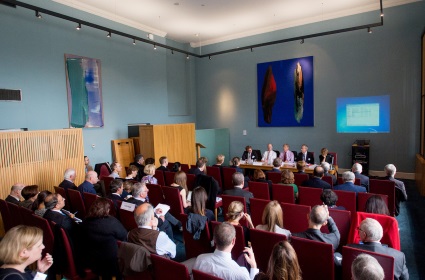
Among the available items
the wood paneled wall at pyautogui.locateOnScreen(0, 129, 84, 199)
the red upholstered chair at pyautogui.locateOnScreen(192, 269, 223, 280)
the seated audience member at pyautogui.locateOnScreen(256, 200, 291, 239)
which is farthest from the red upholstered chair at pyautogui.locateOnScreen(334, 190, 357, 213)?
the wood paneled wall at pyautogui.locateOnScreen(0, 129, 84, 199)

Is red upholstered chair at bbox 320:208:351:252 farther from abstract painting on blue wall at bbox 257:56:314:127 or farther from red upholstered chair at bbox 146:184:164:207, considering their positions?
abstract painting on blue wall at bbox 257:56:314:127

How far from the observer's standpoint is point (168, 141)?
27.7ft

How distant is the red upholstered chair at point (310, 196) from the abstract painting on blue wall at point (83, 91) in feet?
20.2

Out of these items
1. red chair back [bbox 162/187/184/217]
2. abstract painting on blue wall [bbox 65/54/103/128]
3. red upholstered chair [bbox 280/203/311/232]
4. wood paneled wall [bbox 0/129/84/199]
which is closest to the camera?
red upholstered chair [bbox 280/203/311/232]

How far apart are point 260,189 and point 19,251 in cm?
350

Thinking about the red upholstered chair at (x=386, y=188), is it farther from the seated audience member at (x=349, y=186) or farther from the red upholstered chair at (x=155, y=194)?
the red upholstered chair at (x=155, y=194)

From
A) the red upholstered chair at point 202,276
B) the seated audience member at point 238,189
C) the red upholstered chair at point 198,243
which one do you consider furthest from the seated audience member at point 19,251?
the seated audience member at point 238,189

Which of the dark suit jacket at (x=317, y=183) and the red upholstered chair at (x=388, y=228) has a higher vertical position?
the dark suit jacket at (x=317, y=183)

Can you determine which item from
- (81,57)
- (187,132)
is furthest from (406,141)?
(81,57)

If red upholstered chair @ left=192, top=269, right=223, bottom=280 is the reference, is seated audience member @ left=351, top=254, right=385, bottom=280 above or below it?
above

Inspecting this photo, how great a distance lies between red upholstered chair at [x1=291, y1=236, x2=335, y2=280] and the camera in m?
2.31

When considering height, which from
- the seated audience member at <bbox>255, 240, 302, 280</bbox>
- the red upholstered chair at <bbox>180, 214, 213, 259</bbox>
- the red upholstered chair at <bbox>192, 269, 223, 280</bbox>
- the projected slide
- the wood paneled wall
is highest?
the projected slide

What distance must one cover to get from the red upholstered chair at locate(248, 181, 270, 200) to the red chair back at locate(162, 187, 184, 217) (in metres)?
1.25

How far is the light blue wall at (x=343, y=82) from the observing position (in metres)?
8.01
